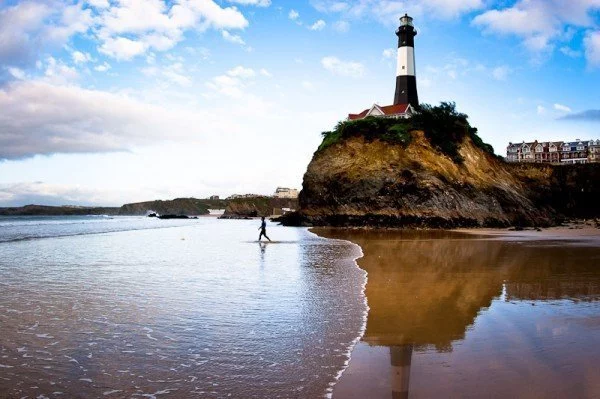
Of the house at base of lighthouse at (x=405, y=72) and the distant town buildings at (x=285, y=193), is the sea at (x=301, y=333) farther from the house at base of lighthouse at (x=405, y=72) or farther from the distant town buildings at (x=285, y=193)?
the distant town buildings at (x=285, y=193)

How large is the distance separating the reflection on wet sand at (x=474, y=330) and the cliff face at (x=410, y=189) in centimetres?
2911

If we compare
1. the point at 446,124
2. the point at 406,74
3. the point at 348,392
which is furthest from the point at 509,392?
the point at 406,74

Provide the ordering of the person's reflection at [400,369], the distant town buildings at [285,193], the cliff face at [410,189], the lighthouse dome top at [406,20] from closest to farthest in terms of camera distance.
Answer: the person's reflection at [400,369] → the cliff face at [410,189] → the lighthouse dome top at [406,20] → the distant town buildings at [285,193]

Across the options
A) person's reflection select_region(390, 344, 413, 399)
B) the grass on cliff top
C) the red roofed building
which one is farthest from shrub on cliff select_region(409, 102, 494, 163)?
person's reflection select_region(390, 344, 413, 399)

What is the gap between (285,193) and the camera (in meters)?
173

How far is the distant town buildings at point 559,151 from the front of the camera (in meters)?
90.8

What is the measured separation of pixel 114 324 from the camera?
8.07 m

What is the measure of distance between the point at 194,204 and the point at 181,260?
559 ft

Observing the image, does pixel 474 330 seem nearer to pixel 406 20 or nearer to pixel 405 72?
pixel 405 72

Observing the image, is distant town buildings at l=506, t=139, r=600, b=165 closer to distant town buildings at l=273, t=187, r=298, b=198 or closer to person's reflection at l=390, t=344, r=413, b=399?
distant town buildings at l=273, t=187, r=298, b=198

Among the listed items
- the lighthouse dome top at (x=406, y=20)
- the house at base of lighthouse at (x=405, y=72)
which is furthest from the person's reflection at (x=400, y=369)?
the lighthouse dome top at (x=406, y=20)

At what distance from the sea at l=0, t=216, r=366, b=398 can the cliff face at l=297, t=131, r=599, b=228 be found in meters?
31.2

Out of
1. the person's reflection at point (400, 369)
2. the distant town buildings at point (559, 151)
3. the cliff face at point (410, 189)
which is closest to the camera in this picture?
the person's reflection at point (400, 369)

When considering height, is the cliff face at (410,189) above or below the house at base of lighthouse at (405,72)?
below
